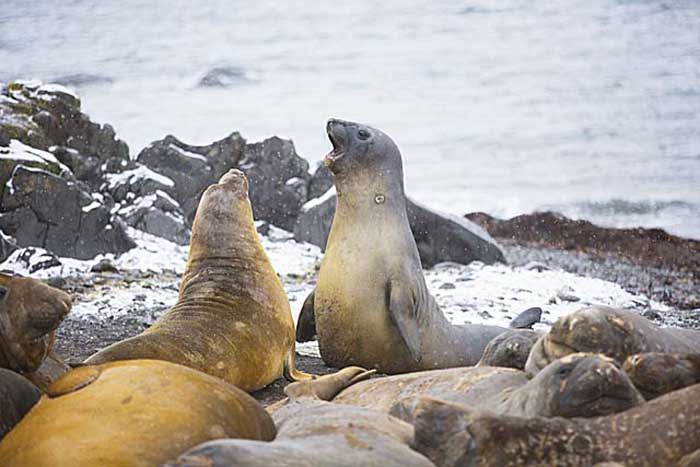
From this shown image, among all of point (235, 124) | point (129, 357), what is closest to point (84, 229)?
point (129, 357)

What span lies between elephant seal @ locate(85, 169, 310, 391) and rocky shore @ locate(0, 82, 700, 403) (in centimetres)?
88

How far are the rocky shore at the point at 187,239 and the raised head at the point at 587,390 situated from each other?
338cm

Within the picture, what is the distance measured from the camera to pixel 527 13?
2258 cm

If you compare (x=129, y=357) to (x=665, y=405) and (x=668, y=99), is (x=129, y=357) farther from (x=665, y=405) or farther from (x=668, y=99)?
(x=668, y=99)

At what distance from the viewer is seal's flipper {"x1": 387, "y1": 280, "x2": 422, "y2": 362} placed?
5.17m

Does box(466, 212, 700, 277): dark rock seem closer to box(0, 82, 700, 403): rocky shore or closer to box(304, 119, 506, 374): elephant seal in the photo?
box(0, 82, 700, 403): rocky shore

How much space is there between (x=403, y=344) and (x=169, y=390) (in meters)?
3.04

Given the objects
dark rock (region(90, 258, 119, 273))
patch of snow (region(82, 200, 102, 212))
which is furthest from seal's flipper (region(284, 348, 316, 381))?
patch of snow (region(82, 200, 102, 212))

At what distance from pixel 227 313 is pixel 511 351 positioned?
159cm

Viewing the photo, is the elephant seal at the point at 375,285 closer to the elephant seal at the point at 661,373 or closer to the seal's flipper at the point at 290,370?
the seal's flipper at the point at 290,370

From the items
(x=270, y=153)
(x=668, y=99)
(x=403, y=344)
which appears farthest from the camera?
(x=668, y=99)

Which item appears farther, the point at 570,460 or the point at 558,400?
the point at 558,400

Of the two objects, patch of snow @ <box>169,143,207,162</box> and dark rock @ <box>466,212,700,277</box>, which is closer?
dark rock @ <box>466,212,700,277</box>

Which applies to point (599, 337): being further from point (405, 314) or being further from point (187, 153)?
point (187, 153)
